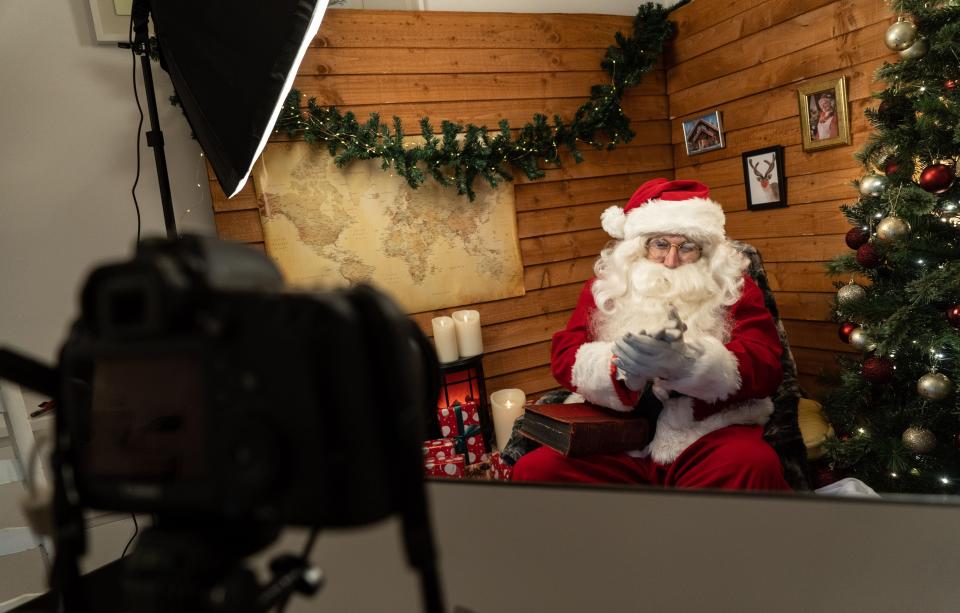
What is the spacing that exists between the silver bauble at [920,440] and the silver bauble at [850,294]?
1.32 feet

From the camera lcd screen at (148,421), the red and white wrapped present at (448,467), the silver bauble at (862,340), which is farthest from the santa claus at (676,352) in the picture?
the camera lcd screen at (148,421)

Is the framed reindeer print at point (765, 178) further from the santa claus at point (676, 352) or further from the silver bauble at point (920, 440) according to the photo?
the silver bauble at point (920, 440)

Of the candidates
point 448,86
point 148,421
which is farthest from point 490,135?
point 148,421

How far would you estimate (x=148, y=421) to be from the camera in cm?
35

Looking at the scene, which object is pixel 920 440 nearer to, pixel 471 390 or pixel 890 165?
pixel 890 165

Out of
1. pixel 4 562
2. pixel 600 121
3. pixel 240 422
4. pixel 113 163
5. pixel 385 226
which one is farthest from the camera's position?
pixel 600 121

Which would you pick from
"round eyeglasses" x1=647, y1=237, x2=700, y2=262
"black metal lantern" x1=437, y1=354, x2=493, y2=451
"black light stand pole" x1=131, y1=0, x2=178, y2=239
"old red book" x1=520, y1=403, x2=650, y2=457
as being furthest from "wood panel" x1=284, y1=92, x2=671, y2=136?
"old red book" x1=520, y1=403, x2=650, y2=457

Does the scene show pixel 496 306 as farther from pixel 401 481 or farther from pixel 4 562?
pixel 401 481

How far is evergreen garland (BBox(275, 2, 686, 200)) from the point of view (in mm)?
2406

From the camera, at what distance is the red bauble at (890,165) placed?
168cm

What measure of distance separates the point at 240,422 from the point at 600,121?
9.00ft

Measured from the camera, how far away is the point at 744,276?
1.79 metres

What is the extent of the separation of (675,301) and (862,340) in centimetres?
58

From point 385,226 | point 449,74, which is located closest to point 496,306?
point 385,226
